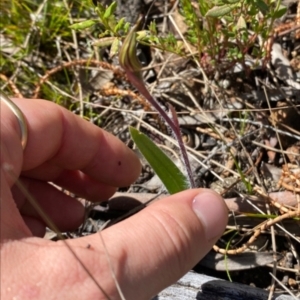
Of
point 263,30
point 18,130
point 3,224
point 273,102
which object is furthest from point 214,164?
point 3,224

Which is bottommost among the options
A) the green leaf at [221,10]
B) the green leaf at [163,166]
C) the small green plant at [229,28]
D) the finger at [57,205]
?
the finger at [57,205]

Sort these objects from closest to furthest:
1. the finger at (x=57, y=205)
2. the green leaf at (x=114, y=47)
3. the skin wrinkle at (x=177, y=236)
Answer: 1. the skin wrinkle at (x=177, y=236)
2. the green leaf at (x=114, y=47)
3. the finger at (x=57, y=205)

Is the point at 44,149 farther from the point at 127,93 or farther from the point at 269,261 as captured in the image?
the point at 269,261

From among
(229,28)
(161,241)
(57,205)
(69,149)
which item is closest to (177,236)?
(161,241)

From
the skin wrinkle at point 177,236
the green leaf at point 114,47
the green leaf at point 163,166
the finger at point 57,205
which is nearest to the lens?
the skin wrinkle at point 177,236

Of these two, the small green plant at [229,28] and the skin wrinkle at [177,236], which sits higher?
the small green plant at [229,28]

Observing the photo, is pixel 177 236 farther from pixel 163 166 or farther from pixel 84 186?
pixel 84 186

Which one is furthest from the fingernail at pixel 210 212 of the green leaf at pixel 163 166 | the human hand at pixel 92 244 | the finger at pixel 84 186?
the finger at pixel 84 186

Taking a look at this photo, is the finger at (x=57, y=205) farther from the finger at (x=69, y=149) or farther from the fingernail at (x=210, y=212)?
the fingernail at (x=210, y=212)
